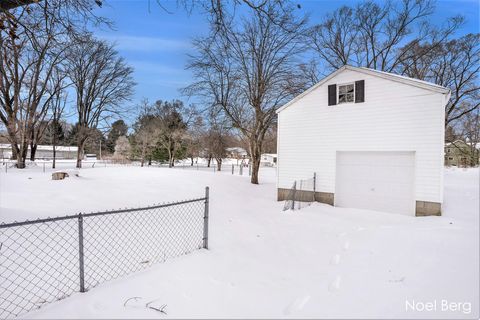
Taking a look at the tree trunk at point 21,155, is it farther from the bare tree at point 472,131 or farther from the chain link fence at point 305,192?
the bare tree at point 472,131

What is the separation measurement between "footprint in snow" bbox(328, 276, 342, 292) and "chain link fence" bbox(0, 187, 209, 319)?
6.66 feet

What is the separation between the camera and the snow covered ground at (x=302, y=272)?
258 centimetres

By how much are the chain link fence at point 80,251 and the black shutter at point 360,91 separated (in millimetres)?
6916

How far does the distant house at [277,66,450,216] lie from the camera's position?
26.0ft

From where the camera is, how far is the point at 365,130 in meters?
9.02

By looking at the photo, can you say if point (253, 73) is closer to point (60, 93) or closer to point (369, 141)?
point (369, 141)

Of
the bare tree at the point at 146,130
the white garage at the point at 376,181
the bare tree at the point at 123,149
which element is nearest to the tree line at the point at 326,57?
the white garage at the point at 376,181

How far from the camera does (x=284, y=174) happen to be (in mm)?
10914

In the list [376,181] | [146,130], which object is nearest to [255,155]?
[376,181]

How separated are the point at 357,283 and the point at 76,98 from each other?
27.4m

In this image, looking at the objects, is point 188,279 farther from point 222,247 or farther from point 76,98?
point 76,98

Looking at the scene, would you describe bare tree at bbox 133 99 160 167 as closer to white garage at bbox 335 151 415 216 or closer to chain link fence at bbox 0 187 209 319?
white garage at bbox 335 151 415 216

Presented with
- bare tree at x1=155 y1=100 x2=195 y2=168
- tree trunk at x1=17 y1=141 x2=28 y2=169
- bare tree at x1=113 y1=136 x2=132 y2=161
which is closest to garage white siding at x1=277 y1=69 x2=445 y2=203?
tree trunk at x1=17 y1=141 x2=28 y2=169

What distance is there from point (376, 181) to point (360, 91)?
3142mm
